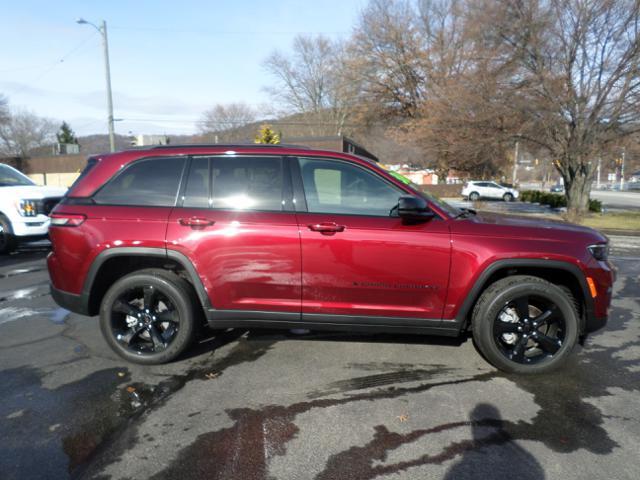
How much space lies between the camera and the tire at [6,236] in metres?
8.47

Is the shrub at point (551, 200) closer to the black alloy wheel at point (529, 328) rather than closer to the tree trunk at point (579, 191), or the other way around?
the tree trunk at point (579, 191)

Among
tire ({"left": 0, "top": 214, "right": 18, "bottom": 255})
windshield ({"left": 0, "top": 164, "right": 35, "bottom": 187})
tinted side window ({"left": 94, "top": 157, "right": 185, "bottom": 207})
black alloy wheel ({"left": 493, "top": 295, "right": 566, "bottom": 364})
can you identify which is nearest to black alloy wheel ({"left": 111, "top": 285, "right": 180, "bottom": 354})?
tinted side window ({"left": 94, "top": 157, "right": 185, "bottom": 207})

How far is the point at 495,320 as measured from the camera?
11.4ft

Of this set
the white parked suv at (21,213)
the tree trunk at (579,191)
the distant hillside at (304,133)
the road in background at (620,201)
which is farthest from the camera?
the distant hillside at (304,133)

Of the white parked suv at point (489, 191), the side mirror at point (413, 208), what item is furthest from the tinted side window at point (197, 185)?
the white parked suv at point (489, 191)

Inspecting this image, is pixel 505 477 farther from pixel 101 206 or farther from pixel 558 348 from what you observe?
pixel 101 206

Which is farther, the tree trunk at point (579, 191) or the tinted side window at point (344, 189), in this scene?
the tree trunk at point (579, 191)

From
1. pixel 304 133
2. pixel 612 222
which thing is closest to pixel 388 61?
pixel 304 133

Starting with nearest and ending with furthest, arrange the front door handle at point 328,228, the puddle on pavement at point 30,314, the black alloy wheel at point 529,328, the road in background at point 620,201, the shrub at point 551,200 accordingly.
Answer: the front door handle at point 328,228 < the black alloy wheel at point 529,328 < the puddle on pavement at point 30,314 < the shrub at point 551,200 < the road in background at point 620,201

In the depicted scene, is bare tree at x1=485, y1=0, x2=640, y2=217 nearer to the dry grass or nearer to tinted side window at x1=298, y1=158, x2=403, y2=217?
the dry grass

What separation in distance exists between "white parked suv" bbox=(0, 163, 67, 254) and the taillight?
5.49m

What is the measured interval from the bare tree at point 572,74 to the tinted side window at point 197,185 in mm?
15710

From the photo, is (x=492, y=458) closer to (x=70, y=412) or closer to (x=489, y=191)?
(x=70, y=412)

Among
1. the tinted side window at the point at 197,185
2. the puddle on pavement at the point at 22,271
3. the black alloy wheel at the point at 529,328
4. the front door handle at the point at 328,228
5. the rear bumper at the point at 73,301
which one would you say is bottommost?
the puddle on pavement at the point at 22,271
